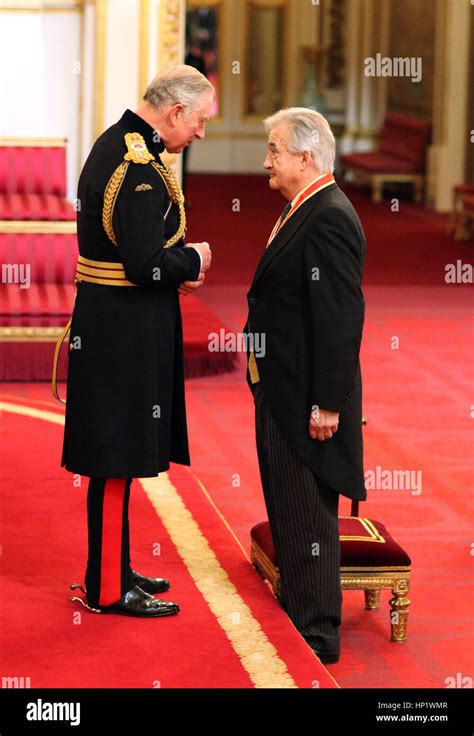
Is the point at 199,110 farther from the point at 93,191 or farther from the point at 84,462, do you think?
the point at 84,462

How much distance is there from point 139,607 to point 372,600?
1030 mm

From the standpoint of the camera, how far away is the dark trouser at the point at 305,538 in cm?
430

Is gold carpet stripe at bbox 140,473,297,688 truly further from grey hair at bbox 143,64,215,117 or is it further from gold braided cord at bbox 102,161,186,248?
grey hair at bbox 143,64,215,117

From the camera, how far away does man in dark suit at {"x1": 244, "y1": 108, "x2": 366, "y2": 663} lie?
4098 millimetres

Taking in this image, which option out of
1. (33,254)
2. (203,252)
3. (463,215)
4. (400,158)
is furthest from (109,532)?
(400,158)

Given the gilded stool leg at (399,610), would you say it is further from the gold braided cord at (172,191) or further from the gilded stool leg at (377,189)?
the gilded stool leg at (377,189)

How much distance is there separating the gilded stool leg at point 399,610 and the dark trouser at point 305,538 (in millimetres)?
310

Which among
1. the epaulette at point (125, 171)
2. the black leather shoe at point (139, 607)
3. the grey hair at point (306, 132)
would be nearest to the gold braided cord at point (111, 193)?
the epaulette at point (125, 171)

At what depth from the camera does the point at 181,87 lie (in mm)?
3973

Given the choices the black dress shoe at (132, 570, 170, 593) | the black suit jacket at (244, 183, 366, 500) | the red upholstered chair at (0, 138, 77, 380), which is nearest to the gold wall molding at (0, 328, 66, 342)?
the red upholstered chair at (0, 138, 77, 380)

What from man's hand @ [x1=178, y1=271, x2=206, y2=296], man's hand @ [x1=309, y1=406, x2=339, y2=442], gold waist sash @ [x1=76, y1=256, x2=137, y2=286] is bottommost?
man's hand @ [x1=309, y1=406, x2=339, y2=442]

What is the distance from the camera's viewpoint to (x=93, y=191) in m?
4.01

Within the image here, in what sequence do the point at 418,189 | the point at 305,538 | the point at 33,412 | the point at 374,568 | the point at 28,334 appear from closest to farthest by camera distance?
the point at 305,538 < the point at 374,568 < the point at 33,412 < the point at 28,334 < the point at 418,189

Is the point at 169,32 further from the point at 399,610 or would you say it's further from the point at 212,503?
the point at 399,610
